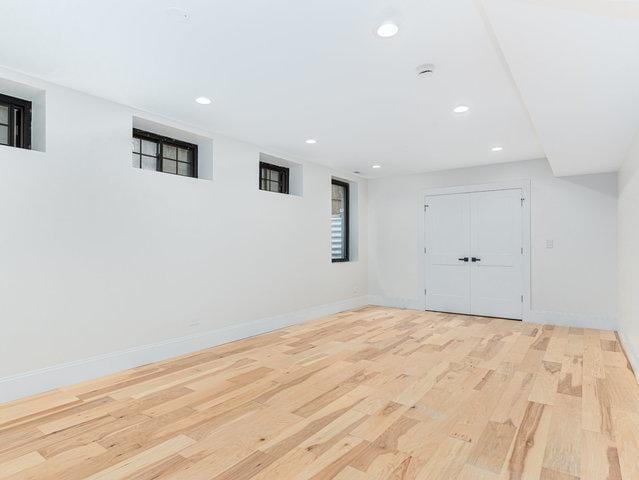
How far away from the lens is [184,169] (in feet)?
13.9

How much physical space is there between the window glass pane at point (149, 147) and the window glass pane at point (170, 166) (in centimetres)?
15

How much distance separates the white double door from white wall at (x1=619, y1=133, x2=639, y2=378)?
1303 millimetres

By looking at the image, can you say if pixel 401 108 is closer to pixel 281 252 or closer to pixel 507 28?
pixel 507 28

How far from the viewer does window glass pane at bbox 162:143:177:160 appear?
405 cm

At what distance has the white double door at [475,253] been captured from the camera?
566 cm

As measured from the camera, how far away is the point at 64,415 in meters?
2.50

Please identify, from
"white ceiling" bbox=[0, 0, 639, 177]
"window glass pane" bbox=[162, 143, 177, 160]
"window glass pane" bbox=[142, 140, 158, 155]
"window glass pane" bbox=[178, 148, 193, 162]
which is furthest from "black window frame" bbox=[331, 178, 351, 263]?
"window glass pane" bbox=[142, 140, 158, 155]

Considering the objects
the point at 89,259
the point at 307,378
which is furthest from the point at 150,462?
the point at 89,259

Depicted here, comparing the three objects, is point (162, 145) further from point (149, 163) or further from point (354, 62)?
point (354, 62)

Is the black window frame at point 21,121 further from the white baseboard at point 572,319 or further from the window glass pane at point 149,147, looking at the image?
the white baseboard at point 572,319

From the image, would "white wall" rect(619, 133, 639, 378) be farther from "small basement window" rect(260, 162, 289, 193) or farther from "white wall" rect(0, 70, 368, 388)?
"small basement window" rect(260, 162, 289, 193)

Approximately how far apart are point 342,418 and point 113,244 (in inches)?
97.7

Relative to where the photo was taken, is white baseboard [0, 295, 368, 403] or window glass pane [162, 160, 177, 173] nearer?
white baseboard [0, 295, 368, 403]

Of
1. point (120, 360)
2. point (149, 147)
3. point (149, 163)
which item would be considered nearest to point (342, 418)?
point (120, 360)
